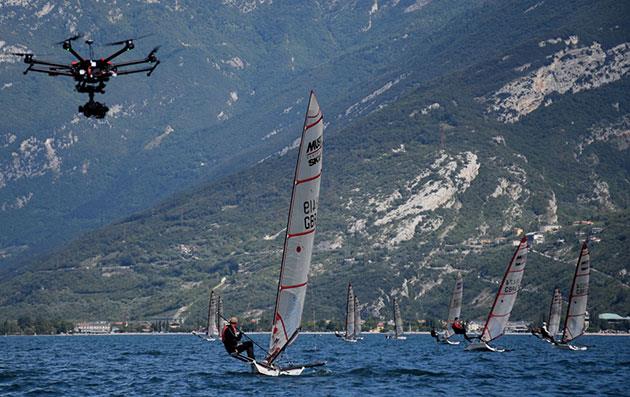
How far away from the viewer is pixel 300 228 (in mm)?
83188

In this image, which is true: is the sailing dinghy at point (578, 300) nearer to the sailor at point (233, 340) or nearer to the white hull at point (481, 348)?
the white hull at point (481, 348)

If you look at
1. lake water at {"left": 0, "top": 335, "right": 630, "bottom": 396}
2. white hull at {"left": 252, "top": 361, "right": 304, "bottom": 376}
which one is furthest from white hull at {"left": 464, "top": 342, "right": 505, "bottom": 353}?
white hull at {"left": 252, "top": 361, "right": 304, "bottom": 376}

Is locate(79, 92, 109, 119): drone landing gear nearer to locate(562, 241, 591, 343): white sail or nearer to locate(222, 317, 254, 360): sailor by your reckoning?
locate(222, 317, 254, 360): sailor

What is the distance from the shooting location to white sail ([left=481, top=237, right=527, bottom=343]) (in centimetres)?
13375

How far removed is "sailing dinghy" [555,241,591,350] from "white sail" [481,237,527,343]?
494 centimetres

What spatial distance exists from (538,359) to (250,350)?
146 feet

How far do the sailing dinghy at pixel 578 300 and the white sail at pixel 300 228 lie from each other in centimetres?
5390

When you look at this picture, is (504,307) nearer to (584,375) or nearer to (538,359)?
(538,359)

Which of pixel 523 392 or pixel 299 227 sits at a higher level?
pixel 299 227

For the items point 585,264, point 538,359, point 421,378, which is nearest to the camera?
point 421,378

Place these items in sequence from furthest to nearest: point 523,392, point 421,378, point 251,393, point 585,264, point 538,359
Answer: point 585,264
point 538,359
point 421,378
point 523,392
point 251,393

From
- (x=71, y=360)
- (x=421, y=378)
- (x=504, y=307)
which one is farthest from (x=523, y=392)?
(x=71, y=360)

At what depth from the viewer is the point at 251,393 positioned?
80.8m

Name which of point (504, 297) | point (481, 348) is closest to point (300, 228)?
point (504, 297)
